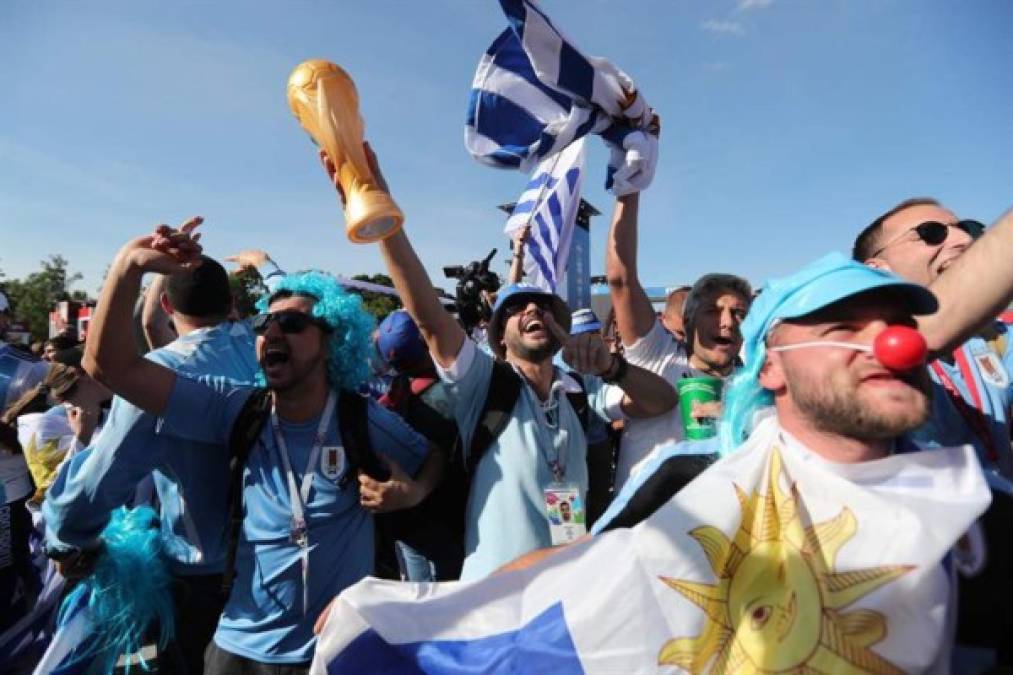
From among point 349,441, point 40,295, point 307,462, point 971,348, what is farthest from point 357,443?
point 40,295

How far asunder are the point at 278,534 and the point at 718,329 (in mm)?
2097

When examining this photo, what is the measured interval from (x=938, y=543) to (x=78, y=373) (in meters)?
4.07

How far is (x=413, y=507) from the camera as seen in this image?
229 centimetres

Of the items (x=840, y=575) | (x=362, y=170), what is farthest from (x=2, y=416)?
(x=840, y=575)

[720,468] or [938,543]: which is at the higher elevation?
[720,468]

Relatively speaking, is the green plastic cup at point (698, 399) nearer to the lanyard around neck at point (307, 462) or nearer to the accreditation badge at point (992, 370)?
the accreditation badge at point (992, 370)

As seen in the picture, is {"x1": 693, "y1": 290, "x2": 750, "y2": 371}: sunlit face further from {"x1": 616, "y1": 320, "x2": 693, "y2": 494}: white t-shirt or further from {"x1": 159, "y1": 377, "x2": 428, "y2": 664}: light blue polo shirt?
{"x1": 159, "y1": 377, "x2": 428, "y2": 664}: light blue polo shirt

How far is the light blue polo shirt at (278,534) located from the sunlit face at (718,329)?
4.94 feet

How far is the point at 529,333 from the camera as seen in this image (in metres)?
2.61

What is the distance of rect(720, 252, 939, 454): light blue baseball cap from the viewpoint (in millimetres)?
1455

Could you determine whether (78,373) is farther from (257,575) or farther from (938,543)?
(938,543)

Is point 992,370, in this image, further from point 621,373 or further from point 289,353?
point 289,353

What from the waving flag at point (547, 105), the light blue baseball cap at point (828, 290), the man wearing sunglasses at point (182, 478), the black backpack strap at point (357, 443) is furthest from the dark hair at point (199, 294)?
the light blue baseball cap at point (828, 290)

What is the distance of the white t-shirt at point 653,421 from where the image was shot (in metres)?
2.67
